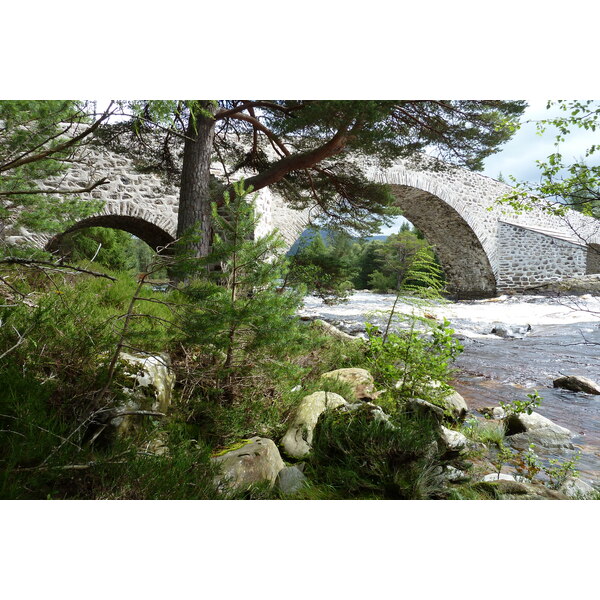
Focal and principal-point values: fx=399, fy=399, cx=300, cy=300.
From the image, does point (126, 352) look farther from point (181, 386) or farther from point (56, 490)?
point (56, 490)

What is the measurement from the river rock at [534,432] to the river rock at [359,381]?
794 millimetres

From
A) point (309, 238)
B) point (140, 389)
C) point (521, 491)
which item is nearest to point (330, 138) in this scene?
point (309, 238)

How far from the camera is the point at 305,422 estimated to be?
6.50 ft

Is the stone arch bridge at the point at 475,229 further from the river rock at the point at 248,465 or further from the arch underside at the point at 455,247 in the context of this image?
the river rock at the point at 248,465

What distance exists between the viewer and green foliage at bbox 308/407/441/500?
160 centimetres

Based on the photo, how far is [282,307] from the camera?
193 cm

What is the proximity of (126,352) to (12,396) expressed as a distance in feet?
1.71

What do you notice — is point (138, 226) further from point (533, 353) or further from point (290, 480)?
point (533, 353)

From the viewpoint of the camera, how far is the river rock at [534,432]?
1.88m

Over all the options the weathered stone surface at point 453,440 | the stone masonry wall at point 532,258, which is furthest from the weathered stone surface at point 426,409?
the stone masonry wall at point 532,258

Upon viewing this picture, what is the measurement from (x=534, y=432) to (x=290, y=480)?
125 cm

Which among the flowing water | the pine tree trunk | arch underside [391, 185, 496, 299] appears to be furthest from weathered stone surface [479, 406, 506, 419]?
the pine tree trunk

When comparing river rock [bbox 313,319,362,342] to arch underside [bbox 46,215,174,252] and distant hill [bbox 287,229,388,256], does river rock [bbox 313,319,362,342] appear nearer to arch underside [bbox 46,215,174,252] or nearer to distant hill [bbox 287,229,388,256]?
distant hill [bbox 287,229,388,256]

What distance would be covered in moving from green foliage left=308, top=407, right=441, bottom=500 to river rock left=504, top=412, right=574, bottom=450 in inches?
19.4
